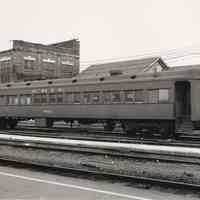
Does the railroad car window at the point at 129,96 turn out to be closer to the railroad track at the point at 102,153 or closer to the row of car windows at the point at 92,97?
the row of car windows at the point at 92,97

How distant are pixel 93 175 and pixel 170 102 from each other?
9032 millimetres

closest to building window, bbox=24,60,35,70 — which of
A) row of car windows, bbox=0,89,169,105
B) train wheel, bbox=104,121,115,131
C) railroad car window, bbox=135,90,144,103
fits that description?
row of car windows, bbox=0,89,169,105

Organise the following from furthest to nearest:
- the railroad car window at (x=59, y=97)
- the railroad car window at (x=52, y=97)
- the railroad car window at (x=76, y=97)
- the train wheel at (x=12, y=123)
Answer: the train wheel at (x=12, y=123) → the railroad car window at (x=52, y=97) → the railroad car window at (x=59, y=97) → the railroad car window at (x=76, y=97)

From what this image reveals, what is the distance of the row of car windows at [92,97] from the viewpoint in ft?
58.2

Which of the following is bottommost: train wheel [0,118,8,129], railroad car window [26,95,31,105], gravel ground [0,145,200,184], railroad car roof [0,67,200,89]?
gravel ground [0,145,200,184]

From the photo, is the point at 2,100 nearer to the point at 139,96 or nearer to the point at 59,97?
the point at 59,97

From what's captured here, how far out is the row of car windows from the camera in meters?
17.8

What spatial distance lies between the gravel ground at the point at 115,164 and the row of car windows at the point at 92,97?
6808 mm

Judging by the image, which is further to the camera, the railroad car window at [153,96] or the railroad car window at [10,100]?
the railroad car window at [10,100]

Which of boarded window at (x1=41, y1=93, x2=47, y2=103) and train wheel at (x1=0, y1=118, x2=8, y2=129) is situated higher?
boarded window at (x1=41, y1=93, x2=47, y2=103)

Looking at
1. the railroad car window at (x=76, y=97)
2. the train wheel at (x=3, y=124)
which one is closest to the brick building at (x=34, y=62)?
the train wheel at (x=3, y=124)

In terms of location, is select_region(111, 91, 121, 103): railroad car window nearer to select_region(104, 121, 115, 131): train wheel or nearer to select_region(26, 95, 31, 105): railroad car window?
select_region(104, 121, 115, 131): train wheel

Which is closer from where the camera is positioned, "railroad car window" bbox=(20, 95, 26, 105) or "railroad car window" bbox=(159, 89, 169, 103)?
"railroad car window" bbox=(159, 89, 169, 103)

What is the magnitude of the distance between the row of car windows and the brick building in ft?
85.0
